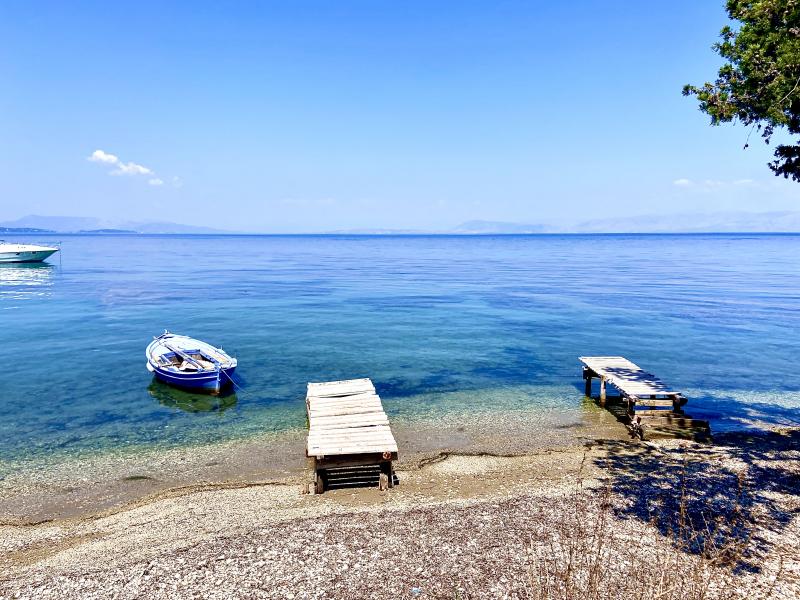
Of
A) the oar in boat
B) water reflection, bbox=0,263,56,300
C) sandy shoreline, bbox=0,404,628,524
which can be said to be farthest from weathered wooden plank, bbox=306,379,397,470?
water reflection, bbox=0,263,56,300

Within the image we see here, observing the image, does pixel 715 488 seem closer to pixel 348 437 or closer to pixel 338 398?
pixel 348 437

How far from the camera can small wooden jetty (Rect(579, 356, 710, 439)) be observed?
18172 mm

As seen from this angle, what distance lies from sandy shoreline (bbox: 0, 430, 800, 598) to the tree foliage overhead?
940cm

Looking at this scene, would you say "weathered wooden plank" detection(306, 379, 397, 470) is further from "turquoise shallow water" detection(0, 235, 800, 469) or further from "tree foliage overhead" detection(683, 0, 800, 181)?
"tree foliage overhead" detection(683, 0, 800, 181)

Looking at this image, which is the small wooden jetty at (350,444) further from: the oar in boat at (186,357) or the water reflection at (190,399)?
the oar in boat at (186,357)

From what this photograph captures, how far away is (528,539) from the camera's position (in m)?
11.0

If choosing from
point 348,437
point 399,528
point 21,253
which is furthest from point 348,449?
point 21,253

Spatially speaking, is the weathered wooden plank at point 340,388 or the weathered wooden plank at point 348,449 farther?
the weathered wooden plank at point 340,388

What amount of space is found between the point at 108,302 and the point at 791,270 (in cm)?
10246

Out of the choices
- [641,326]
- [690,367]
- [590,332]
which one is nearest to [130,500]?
[690,367]

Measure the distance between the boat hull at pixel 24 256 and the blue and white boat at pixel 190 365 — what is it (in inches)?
3394

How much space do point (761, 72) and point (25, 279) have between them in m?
85.0

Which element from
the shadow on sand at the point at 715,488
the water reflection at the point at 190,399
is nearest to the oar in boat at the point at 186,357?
the water reflection at the point at 190,399

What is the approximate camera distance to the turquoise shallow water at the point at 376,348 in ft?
69.4
